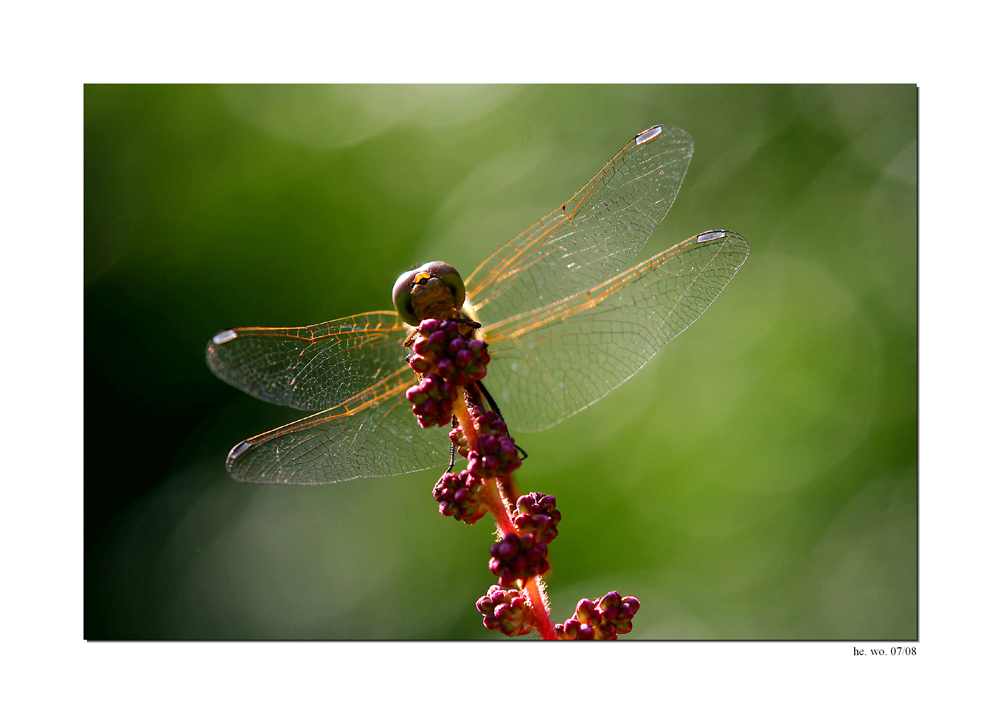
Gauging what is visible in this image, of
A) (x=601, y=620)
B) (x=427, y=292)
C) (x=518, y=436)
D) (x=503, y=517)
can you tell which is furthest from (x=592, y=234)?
(x=518, y=436)

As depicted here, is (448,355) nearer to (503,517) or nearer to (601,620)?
(503,517)

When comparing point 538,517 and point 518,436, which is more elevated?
point 518,436

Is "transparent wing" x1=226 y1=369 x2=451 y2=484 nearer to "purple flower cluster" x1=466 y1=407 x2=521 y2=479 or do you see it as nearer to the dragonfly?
the dragonfly

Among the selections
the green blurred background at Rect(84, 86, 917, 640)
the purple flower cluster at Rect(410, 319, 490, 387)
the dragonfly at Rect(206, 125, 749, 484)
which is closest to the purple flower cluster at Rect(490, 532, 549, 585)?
the purple flower cluster at Rect(410, 319, 490, 387)

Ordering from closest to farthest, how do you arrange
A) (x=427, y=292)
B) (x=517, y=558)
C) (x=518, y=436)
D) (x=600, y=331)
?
(x=517, y=558) < (x=427, y=292) < (x=600, y=331) < (x=518, y=436)

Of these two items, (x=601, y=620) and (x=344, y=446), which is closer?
(x=601, y=620)

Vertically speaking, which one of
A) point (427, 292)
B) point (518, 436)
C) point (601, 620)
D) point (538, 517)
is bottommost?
point (601, 620)

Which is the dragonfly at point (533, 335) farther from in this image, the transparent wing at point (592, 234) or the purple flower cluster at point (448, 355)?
the purple flower cluster at point (448, 355)
